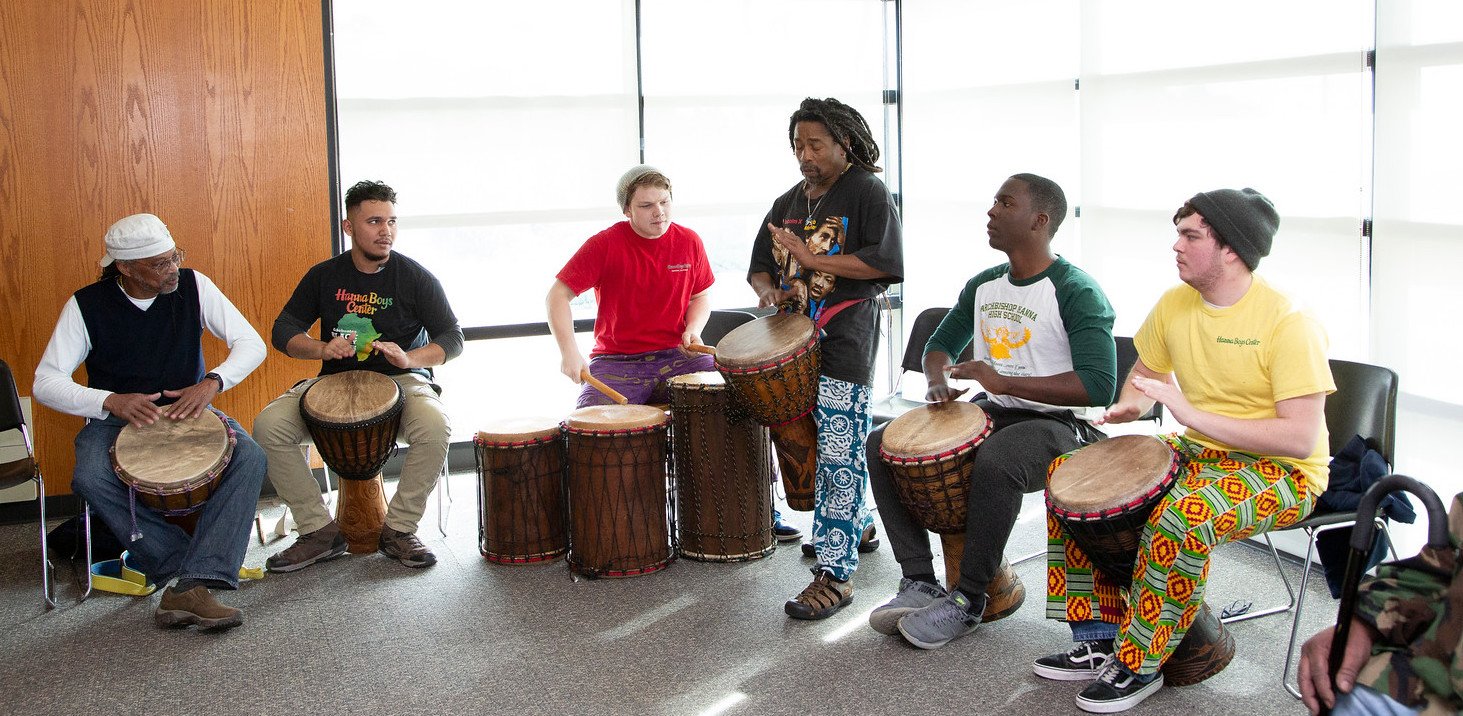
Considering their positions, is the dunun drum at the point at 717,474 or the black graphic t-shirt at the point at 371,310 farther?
the black graphic t-shirt at the point at 371,310

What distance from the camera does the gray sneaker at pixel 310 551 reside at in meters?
3.98

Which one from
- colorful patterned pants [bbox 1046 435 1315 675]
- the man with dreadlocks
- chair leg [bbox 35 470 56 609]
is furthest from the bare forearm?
chair leg [bbox 35 470 56 609]

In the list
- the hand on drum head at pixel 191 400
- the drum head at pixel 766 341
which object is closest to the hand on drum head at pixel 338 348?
the hand on drum head at pixel 191 400

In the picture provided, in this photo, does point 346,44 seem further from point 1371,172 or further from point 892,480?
point 1371,172

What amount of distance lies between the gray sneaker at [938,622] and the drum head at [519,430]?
138 centimetres

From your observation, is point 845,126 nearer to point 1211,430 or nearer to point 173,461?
point 1211,430

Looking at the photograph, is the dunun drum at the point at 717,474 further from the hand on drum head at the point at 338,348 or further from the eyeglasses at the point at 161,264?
the eyeglasses at the point at 161,264

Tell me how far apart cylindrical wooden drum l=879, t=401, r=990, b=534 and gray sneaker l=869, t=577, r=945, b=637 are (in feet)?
Answer: 0.69

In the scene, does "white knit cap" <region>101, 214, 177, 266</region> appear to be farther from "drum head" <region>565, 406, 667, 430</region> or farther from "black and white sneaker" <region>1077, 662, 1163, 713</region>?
"black and white sneaker" <region>1077, 662, 1163, 713</region>

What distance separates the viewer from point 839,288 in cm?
349

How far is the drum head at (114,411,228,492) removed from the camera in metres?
3.46

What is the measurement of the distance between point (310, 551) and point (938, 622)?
214cm

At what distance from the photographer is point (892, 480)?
322 centimetres

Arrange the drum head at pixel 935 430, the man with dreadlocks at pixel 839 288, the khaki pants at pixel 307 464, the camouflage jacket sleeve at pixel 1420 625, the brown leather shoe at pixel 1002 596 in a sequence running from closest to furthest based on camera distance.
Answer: the camouflage jacket sleeve at pixel 1420 625 < the drum head at pixel 935 430 < the brown leather shoe at pixel 1002 596 < the man with dreadlocks at pixel 839 288 < the khaki pants at pixel 307 464
